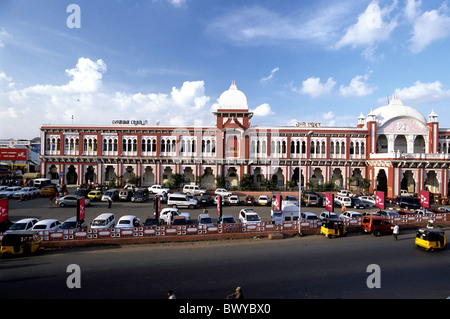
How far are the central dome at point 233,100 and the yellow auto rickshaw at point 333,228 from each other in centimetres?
2455

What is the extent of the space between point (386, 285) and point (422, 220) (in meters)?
13.9

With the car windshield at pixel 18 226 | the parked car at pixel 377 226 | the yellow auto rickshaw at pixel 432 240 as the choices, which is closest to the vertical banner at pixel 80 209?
the car windshield at pixel 18 226

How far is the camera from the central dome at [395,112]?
37688mm

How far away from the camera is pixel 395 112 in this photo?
3816 cm

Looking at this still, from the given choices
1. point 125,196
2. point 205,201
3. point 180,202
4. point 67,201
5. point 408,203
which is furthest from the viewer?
point 125,196

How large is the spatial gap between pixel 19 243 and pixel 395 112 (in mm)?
45964

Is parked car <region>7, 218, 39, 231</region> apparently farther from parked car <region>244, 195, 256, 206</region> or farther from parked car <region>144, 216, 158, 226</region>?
parked car <region>244, 195, 256, 206</region>

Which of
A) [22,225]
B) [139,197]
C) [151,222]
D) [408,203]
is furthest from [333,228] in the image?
[139,197]

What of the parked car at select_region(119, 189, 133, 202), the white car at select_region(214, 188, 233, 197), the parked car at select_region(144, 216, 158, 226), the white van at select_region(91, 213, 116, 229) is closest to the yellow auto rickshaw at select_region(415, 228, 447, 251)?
the parked car at select_region(144, 216, 158, 226)

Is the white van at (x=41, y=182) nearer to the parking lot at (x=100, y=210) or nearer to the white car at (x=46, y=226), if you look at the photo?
the parking lot at (x=100, y=210)

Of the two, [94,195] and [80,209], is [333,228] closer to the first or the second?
[80,209]

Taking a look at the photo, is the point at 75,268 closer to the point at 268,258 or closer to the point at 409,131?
the point at 268,258

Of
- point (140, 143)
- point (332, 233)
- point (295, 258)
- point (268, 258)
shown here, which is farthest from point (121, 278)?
point (140, 143)
